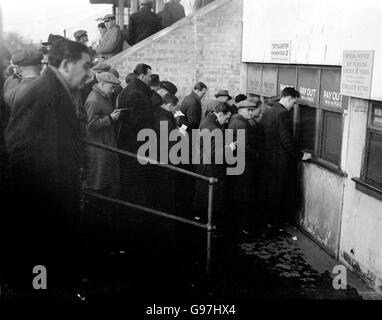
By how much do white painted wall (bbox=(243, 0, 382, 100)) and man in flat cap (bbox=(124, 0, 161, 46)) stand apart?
1793 millimetres

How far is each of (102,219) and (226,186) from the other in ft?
6.34

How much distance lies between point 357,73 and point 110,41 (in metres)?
6.05

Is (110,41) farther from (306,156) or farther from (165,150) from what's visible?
(306,156)

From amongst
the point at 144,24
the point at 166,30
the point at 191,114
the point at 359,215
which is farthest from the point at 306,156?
the point at 144,24

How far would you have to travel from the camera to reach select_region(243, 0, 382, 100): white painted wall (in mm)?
5402

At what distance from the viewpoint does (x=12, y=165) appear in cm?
392

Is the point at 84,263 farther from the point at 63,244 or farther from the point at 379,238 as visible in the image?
the point at 379,238

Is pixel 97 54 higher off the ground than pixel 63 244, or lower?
higher

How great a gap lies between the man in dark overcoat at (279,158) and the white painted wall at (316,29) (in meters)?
0.73

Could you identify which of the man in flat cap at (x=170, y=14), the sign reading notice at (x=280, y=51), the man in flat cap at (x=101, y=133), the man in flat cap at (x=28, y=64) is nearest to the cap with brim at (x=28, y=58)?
the man in flat cap at (x=28, y=64)

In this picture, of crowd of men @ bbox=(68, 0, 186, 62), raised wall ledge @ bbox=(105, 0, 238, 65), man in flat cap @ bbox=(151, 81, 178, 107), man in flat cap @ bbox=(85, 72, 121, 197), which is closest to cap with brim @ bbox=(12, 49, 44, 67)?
man in flat cap @ bbox=(85, 72, 121, 197)

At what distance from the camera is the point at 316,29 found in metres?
6.82

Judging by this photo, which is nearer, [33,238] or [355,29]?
[33,238]
